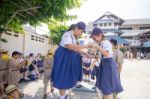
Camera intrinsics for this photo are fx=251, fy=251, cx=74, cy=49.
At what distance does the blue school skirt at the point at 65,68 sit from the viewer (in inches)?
185

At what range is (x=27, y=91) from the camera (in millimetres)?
9352

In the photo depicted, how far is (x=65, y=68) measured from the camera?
4.70m

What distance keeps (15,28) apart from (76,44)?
29.5 ft

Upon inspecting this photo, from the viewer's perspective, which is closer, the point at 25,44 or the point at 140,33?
the point at 25,44

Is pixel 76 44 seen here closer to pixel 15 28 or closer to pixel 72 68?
pixel 72 68

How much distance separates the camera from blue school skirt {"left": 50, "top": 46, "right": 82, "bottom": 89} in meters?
4.69

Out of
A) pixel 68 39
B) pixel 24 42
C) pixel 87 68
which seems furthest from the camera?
pixel 24 42

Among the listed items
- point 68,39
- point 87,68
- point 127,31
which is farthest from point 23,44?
point 127,31

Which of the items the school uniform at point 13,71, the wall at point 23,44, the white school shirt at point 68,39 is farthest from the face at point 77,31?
the wall at point 23,44

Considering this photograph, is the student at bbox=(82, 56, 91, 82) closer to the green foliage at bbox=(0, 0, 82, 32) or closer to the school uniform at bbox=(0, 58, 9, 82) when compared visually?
the green foliage at bbox=(0, 0, 82, 32)

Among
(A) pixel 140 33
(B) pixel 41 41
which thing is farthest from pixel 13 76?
(A) pixel 140 33

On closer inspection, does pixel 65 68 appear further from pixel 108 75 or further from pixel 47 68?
pixel 47 68

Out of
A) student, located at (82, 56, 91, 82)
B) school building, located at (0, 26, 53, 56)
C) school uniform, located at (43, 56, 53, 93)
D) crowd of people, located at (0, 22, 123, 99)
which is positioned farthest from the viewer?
school building, located at (0, 26, 53, 56)

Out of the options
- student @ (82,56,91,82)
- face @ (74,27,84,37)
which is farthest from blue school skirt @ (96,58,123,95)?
student @ (82,56,91,82)
